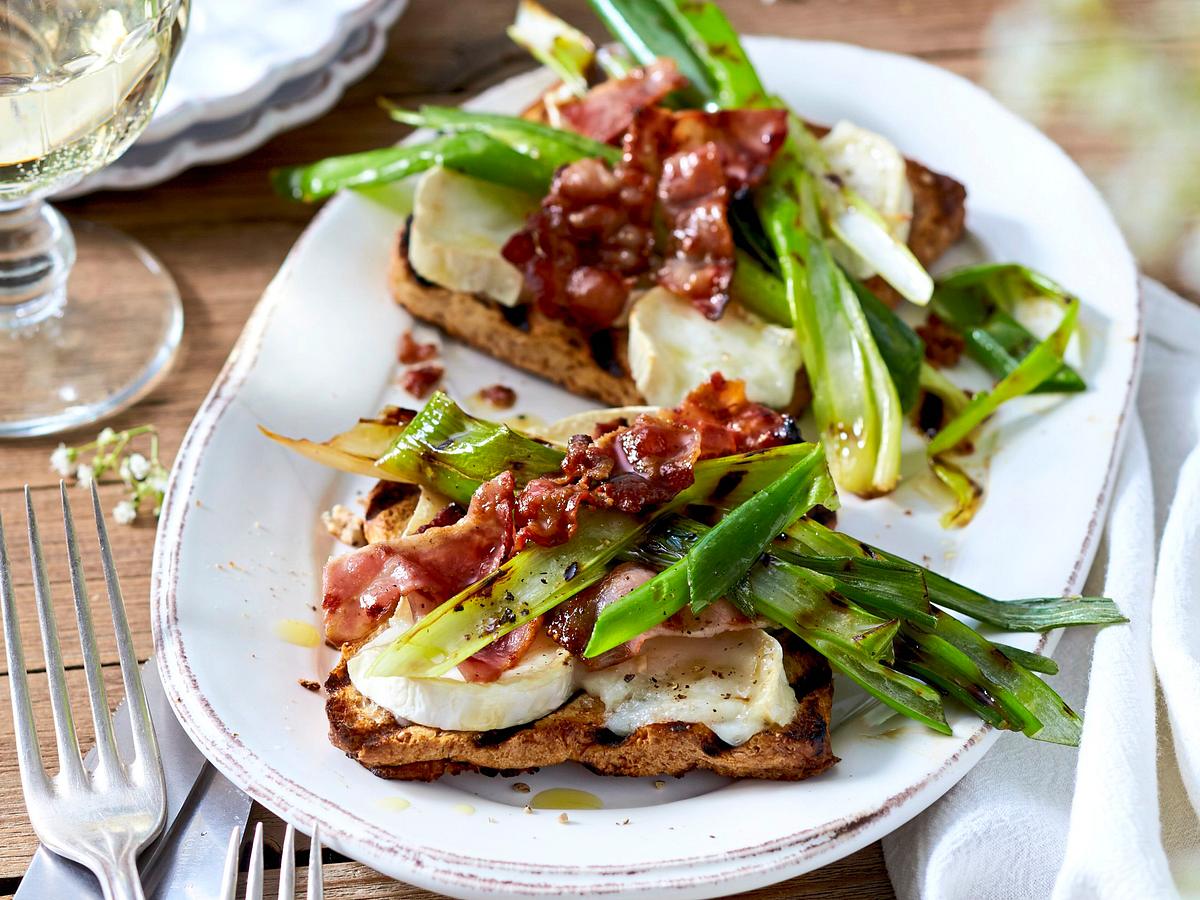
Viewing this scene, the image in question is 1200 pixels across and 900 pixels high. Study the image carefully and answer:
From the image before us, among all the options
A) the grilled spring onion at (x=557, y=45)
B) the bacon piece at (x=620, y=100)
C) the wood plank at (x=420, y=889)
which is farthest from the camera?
the grilled spring onion at (x=557, y=45)

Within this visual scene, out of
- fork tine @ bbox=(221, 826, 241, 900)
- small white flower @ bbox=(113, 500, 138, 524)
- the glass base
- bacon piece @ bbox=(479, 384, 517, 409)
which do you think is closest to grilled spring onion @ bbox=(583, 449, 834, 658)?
fork tine @ bbox=(221, 826, 241, 900)

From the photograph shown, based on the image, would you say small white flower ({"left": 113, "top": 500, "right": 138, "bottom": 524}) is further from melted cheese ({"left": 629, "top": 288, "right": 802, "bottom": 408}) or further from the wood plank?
melted cheese ({"left": 629, "top": 288, "right": 802, "bottom": 408})

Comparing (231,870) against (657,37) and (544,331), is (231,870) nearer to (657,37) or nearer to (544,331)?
(544,331)

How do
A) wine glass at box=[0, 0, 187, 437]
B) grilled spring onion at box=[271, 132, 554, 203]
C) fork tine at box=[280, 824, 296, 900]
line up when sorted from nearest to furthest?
fork tine at box=[280, 824, 296, 900] < wine glass at box=[0, 0, 187, 437] < grilled spring onion at box=[271, 132, 554, 203]

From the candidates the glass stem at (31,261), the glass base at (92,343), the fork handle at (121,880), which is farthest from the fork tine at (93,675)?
the glass stem at (31,261)

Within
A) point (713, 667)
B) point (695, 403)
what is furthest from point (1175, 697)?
point (695, 403)

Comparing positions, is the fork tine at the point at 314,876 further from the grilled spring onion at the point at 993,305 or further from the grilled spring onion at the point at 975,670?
the grilled spring onion at the point at 993,305
